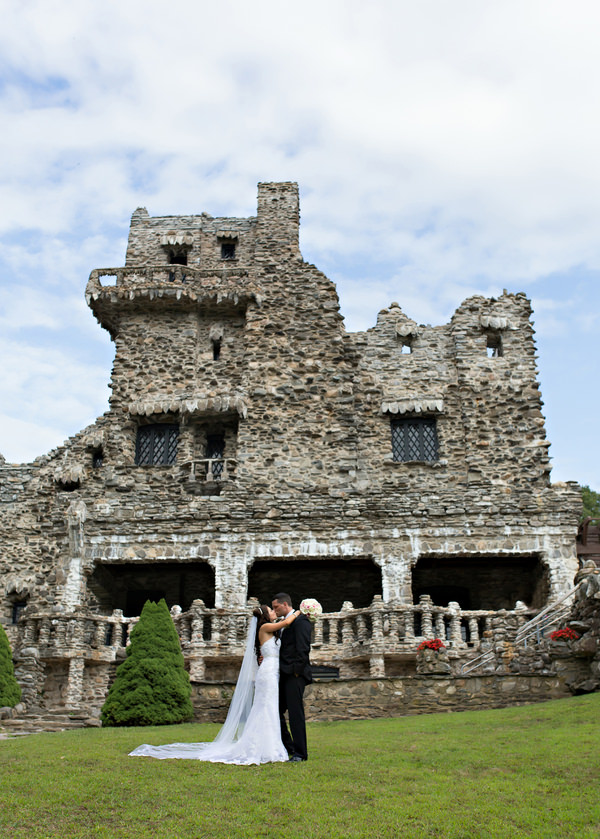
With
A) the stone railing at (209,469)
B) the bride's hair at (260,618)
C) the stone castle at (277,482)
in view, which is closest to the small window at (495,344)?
the stone castle at (277,482)

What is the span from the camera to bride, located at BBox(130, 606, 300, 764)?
9.53 m

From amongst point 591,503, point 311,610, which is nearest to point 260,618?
point 311,610

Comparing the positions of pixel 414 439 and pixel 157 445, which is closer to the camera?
pixel 414 439

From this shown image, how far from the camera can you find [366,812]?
23.7ft

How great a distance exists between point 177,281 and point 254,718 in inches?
921

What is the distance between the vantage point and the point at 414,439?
27750mm

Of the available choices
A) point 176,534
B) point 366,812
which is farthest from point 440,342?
point 366,812

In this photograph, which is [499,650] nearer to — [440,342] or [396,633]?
[396,633]

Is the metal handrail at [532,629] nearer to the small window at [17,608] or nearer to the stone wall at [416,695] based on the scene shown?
the stone wall at [416,695]

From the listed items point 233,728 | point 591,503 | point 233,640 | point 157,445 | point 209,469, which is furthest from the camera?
point 591,503

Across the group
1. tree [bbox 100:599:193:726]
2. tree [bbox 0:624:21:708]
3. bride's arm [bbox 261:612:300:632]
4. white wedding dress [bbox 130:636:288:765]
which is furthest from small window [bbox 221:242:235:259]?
bride's arm [bbox 261:612:300:632]

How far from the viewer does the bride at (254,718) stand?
953cm

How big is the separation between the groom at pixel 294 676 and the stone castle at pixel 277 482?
10.1 metres

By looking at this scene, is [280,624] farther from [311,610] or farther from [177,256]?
[177,256]
